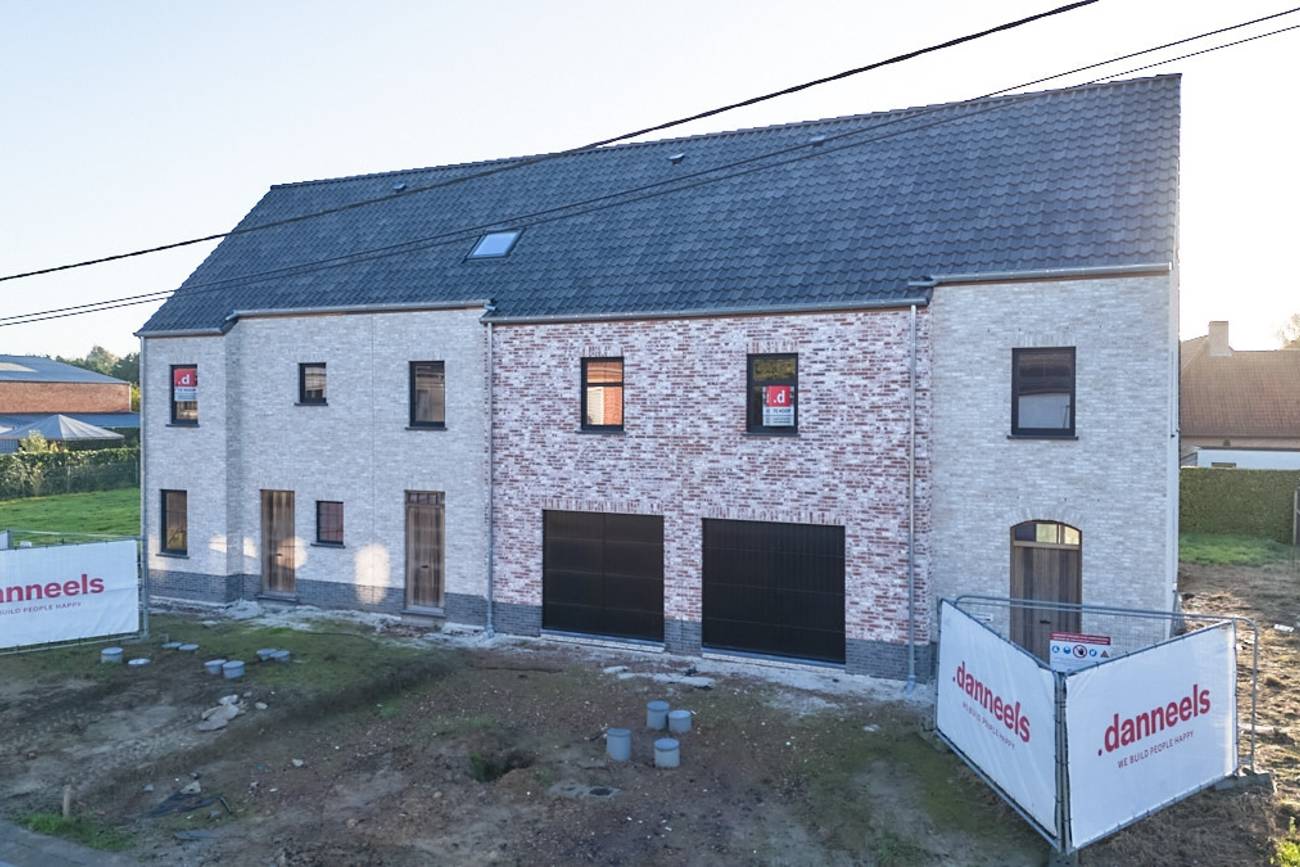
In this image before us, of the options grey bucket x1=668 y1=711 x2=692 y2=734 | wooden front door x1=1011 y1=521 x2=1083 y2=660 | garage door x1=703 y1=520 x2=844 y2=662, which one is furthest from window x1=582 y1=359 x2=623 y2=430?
wooden front door x1=1011 y1=521 x2=1083 y2=660

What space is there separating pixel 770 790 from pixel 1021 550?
5835mm

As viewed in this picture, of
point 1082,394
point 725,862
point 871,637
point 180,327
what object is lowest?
point 725,862

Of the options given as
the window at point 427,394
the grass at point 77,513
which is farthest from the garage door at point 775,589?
the grass at point 77,513

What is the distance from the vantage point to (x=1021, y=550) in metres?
14.0

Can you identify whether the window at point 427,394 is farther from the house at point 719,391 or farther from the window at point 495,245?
the window at point 495,245

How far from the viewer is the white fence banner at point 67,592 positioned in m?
16.0

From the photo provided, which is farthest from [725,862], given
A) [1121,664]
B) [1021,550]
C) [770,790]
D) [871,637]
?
[1021,550]

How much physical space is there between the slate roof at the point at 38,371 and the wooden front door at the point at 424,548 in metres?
51.2

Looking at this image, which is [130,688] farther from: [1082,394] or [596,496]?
[1082,394]

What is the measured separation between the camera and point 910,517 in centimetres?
1420

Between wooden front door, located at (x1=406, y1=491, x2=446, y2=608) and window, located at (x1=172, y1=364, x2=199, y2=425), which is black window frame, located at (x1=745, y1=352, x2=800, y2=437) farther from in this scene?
→ window, located at (x1=172, y1=364, x2=199, y2=425)

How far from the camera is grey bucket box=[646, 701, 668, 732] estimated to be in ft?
40.5

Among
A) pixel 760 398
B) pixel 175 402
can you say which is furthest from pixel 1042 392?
pixel 175 402

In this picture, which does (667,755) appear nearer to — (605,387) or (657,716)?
(657,716)
